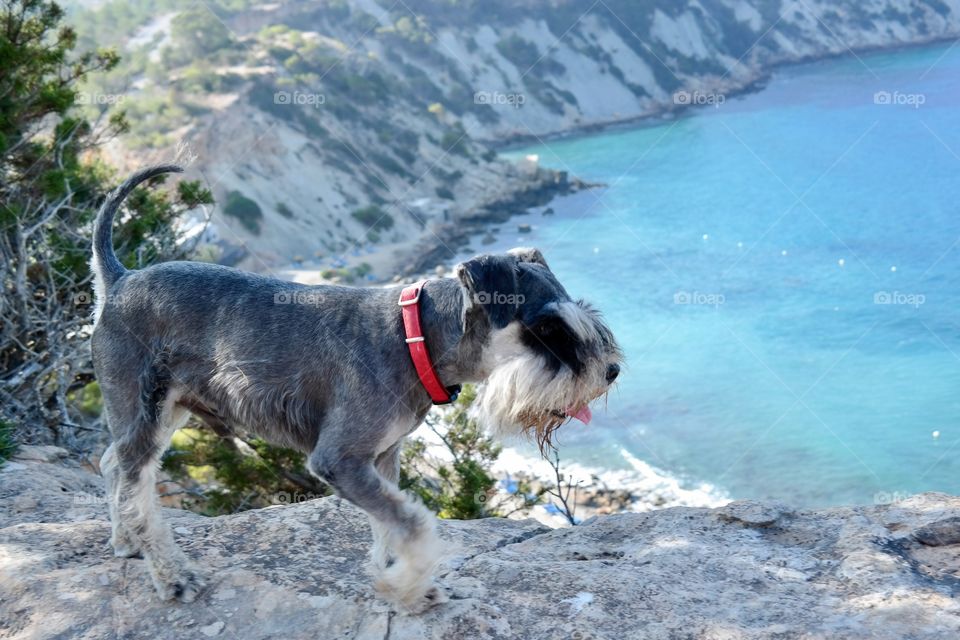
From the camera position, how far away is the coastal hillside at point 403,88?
44.5 meters

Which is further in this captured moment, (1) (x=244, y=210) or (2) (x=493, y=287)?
(1) (x=244, y=210)

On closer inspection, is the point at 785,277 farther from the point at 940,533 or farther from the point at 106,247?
the point at 106,247

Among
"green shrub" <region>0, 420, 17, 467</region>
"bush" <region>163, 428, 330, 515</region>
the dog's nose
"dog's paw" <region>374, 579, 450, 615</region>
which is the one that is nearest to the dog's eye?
the dog's nose

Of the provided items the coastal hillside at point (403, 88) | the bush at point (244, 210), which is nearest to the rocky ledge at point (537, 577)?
the coastal hillside at point (403, 88)

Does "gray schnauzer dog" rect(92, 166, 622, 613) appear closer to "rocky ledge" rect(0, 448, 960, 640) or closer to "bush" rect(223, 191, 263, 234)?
"rocky ledge" rect(0, 448, 960, 640)

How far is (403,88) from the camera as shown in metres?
57.1

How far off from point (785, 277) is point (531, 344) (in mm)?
35923

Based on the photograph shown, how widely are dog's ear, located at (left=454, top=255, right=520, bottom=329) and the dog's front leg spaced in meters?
0.94

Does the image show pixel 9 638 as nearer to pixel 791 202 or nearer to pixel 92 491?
pixel 92 491

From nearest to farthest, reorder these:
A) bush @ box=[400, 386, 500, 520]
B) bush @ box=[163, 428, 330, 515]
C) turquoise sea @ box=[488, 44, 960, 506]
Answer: bush @ box=[400, 386, 500, 520] → bush @ box=[163, 428, 330, 515] → turquoise sea @ box=[488, 44, 960, 506]

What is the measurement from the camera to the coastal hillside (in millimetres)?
44500

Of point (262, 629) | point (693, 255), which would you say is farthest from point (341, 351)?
point (693, 255)

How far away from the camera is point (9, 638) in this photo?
4508 mm

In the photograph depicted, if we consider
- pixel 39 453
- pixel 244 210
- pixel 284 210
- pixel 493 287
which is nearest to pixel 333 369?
pixel 493 287
